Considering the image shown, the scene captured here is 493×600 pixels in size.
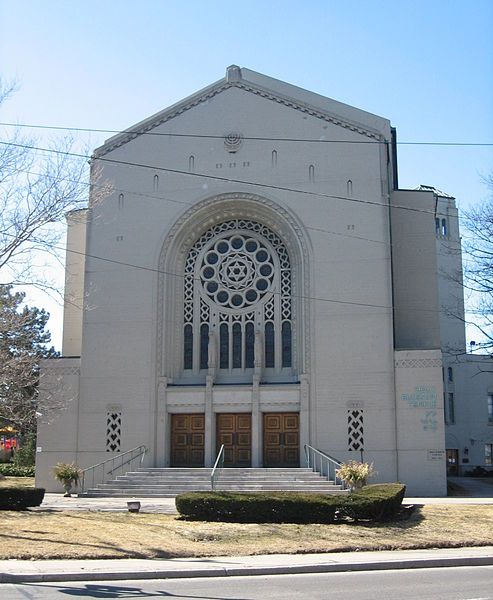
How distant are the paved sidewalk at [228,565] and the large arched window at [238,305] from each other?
61.4 ft

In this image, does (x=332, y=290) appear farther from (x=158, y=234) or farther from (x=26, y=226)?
(x=26, y=226)

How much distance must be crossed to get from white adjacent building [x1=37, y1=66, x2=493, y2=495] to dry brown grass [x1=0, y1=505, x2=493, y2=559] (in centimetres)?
1195

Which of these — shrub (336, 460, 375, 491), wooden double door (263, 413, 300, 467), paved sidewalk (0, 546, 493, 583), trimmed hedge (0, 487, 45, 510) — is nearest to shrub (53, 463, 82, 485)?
wooden double door (263, 413, 300, 467)

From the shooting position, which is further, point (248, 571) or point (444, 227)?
point (444, 227)

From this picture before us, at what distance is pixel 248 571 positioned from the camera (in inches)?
548

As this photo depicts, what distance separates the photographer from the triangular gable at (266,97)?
34.8 meters

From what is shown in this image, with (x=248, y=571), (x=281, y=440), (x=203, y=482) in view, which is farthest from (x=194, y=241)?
(x=248, y=571)

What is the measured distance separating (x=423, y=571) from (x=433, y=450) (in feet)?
58.0

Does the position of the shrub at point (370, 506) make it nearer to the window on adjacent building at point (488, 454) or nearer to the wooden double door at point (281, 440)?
the wooden double door at point (281, 440)

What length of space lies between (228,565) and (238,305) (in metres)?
21.5

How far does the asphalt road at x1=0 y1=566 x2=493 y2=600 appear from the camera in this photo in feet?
37.1

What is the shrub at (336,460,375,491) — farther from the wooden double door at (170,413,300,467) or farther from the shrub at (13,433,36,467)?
the shrub at (13,433,36,467)

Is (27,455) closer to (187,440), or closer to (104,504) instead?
(187,440)

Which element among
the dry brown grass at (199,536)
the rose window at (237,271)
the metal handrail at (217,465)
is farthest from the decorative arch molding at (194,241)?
the dry brown grass at (199,536)
